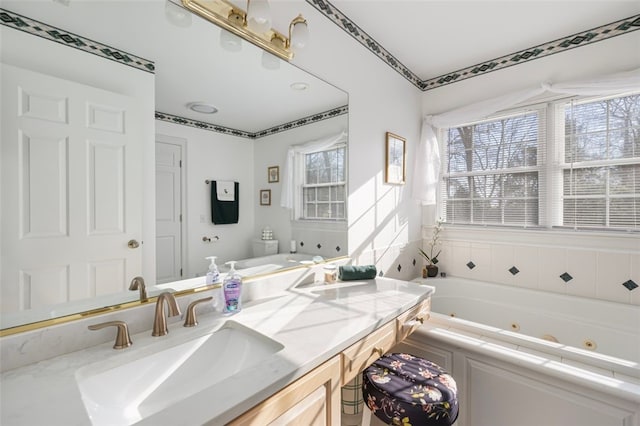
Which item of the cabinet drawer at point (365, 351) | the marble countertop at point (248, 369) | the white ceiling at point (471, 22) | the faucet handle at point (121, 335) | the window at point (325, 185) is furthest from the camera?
the white ceiling at point (471, 22)

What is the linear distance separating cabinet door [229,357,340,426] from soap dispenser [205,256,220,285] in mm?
631

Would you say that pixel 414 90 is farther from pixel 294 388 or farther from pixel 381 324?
pixel 294 388

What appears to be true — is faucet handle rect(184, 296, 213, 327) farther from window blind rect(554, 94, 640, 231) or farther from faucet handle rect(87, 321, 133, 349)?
window blind rect(554, 94, 640, 231)

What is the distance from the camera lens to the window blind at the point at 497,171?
2.40 metres

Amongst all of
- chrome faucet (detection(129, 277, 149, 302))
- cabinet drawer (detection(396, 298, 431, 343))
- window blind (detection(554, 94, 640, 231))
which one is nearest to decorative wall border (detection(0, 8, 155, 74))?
chrome faucet (detection(129, 277, 149, 302))

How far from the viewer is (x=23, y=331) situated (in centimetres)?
80

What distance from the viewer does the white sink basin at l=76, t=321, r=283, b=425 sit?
71 cm

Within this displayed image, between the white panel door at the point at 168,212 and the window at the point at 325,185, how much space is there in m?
0.73

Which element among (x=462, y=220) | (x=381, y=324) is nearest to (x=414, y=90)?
(x=462, y=220)

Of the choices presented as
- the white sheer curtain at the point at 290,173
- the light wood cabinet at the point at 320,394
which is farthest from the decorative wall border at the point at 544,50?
the light wood cabinet at the point at 320,394

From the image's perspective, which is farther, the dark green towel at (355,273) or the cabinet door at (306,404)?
the dark green towel at (355,273)

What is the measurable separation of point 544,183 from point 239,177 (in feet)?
8.05

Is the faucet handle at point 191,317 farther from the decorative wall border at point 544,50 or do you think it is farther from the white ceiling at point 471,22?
the decorative wall border at point 544,50

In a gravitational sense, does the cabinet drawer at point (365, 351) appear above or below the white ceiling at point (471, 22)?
below
